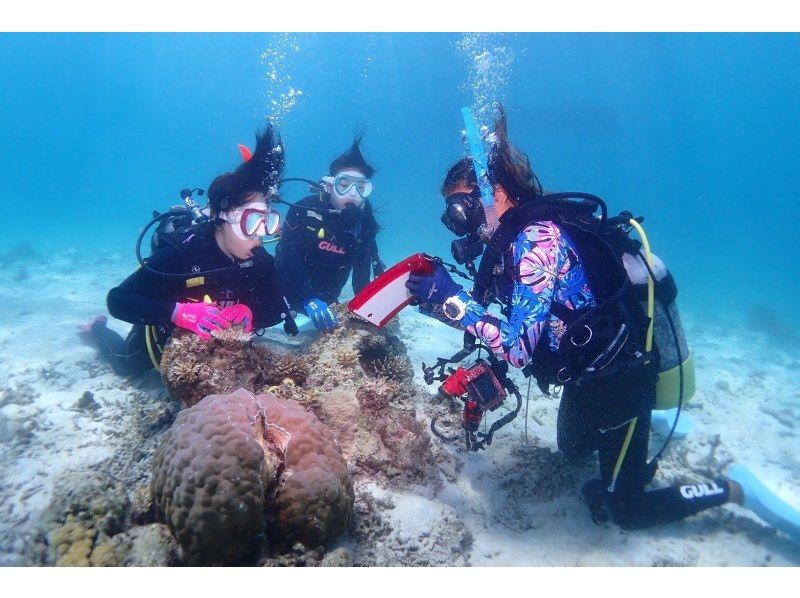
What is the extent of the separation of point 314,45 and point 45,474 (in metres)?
86.9

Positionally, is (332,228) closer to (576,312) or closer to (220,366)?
(220,366)

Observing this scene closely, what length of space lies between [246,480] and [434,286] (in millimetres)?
2341

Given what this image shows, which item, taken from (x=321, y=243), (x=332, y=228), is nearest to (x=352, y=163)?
(x=332, y=228)

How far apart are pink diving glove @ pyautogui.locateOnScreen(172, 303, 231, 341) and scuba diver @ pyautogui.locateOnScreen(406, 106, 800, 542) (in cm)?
195

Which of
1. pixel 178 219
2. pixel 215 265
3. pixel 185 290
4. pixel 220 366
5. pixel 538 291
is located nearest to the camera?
pixel 538 291

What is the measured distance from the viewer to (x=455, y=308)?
3.52 meters

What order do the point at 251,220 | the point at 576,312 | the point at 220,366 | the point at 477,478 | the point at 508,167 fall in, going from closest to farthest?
the point at 576,312 → the point at 220,366 → the point at 508,167 → the point at 477,478 → the point at 251,220

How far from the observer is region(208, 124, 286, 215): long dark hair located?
13.4 feet

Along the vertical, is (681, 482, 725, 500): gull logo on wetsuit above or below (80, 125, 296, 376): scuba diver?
below

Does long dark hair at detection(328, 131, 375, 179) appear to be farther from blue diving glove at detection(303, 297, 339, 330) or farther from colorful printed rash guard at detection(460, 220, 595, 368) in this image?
colorful printed rash guard at detection(460, 220, 595, 368)

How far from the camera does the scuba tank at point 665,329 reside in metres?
3.51

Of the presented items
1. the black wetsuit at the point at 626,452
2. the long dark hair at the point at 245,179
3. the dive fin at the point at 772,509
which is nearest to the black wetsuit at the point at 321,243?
the long dark hair at the point at 245,179

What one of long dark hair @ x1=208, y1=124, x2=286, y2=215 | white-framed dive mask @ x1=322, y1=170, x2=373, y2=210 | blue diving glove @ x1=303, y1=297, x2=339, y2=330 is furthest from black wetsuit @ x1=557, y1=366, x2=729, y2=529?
white-framed dive mask @ x1=322, y1=170, x2=373, y2=210
